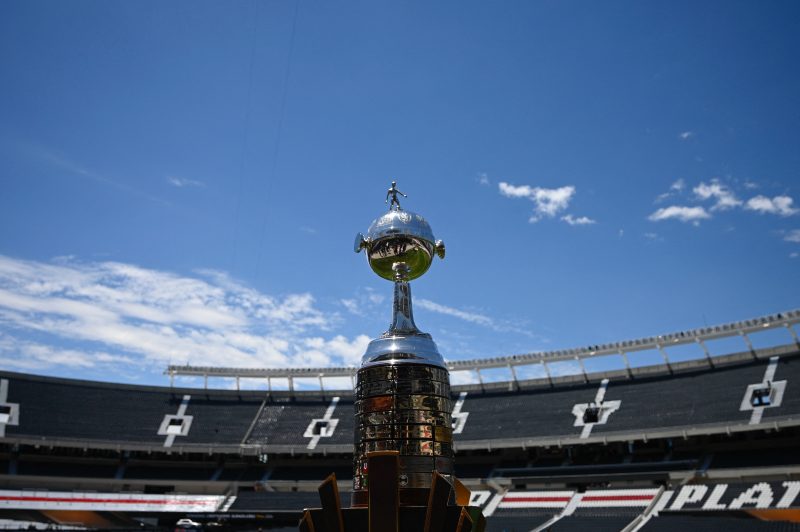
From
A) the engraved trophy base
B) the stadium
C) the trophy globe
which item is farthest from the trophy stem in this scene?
the stadium

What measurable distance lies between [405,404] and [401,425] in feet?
0.67

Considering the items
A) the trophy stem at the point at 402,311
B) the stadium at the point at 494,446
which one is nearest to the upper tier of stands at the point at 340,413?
the stadium at the point at 494,446

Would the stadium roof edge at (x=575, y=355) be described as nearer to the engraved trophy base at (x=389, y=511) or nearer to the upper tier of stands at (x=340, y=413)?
the upper tier of stands at (x=340, y=413)

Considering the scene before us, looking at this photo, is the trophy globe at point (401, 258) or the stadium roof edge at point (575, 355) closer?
the trophy globe at point (401, 258)

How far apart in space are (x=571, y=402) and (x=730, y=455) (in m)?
9.54

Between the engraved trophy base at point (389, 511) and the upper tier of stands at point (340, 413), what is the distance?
3121cm

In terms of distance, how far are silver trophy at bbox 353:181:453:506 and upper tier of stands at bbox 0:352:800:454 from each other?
30207 millimetres

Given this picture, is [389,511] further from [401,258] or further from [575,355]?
[575,355]

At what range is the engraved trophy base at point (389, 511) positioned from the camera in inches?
196

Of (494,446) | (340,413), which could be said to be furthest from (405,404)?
(340,413)

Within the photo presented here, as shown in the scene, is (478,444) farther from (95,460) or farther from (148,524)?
(95,460)

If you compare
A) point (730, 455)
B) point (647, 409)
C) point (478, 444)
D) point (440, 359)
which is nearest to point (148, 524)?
point (478, 444)

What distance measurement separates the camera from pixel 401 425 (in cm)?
616

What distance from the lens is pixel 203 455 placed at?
41.7 metres
